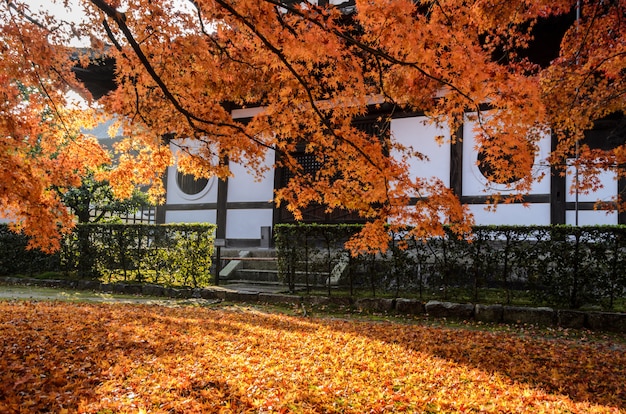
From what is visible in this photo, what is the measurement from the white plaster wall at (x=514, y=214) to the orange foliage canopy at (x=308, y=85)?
137 cm

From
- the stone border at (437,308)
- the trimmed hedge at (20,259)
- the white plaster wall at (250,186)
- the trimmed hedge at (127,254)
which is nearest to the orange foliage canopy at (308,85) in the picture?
the stone border at (437,308)

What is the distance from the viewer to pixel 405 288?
26.9 feet

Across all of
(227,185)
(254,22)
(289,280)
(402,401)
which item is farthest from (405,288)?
(227,185)

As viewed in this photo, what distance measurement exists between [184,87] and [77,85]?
2295 mm

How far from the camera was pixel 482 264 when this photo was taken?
758 centimetres

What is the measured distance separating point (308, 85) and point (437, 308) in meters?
4.40

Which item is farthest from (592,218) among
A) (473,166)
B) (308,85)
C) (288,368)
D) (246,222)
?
(246,222)

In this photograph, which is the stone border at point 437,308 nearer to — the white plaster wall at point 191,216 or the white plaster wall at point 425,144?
the white plaster wall at point 191,216

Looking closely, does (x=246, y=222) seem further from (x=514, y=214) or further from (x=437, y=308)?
(x=514, y=214)

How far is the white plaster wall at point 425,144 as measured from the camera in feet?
33.7

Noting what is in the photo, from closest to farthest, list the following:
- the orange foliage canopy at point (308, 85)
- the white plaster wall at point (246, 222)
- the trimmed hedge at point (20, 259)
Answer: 1. the orange foliage canopy at point (308, 85)
2. the trimmed hedge at point (20, 259)
3. the white plaster wall at point (246, 222)

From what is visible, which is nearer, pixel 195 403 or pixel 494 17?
pixel 195 403

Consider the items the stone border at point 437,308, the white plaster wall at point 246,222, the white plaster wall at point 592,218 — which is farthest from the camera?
the white plaster wall at point 246,222

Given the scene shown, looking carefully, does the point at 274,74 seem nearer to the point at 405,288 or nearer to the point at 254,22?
the point at 254,22
